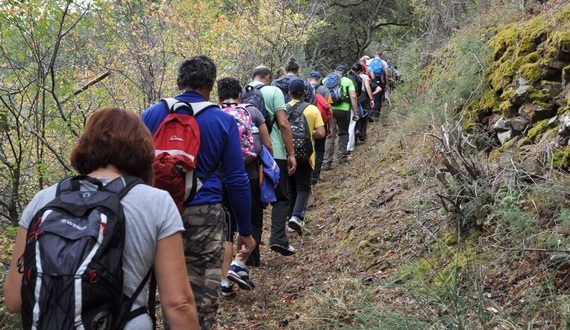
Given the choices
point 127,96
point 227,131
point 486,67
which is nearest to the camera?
point 227,131

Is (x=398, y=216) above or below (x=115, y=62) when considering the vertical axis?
below

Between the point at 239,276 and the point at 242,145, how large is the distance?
48.8 inches

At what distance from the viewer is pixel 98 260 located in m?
1.85

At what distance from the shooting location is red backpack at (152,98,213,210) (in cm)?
296

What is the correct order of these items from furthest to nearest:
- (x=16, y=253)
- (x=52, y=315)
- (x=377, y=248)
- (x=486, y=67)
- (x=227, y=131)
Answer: (x=486, y=67) → (x=377, y=248) → (x=227, y=131) → (x=16, y=253) → (x=52, y=315)

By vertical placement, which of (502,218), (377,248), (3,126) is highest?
(3,126)

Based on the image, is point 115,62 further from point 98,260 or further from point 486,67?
point 98,260

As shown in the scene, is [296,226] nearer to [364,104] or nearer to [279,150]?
[279,150]

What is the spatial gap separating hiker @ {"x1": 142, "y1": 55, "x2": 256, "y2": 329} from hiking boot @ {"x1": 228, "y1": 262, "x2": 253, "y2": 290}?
1747 mm

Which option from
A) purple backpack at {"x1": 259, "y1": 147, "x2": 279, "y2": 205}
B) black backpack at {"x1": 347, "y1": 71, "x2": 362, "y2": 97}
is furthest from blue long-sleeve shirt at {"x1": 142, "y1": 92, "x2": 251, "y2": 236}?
black backpack at {"x1": 347, "y1": 71, "x2": 362, "y2": 97}

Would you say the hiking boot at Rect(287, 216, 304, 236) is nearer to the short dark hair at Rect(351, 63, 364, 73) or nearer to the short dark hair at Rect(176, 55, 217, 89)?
the short dark hair at Rect(176, 55, 217, 89)

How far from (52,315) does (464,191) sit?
337cm

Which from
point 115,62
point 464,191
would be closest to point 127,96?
point 115,62

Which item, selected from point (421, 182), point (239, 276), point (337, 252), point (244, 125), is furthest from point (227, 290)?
point (421, 182)
